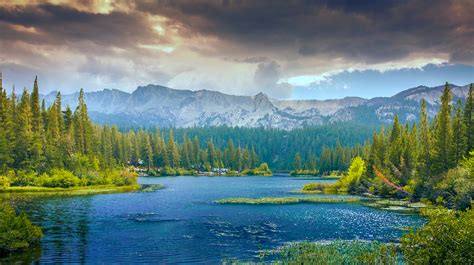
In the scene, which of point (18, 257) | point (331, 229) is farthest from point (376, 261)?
point (18, 257)

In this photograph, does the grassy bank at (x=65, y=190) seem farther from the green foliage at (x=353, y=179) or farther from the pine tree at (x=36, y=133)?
the green foliage at (x=353, y=179)

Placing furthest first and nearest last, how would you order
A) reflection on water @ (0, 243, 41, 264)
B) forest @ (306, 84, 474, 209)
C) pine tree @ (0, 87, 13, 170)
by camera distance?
1. pine tree @ (0, 87, 13, 170)
2. forest @ (306, 84, 474, 209)
3. reflection on water @ (0, 243, 41, 264)

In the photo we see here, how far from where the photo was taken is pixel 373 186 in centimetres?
11381

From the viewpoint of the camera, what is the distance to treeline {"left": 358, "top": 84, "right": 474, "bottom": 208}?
8056 centimetres

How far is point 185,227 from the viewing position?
193 feet

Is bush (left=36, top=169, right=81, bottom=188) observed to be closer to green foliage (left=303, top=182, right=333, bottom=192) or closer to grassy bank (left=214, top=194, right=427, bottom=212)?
grassy bank (left=214, top=194, right=427, bottom=212)

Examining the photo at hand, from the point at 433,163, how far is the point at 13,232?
8689cm

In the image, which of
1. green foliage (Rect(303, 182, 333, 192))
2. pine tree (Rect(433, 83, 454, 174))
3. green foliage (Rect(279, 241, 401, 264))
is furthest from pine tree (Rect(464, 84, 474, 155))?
green foliage (Rect(279, 241, 401, 264))

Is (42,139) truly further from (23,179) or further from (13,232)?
(13,232)

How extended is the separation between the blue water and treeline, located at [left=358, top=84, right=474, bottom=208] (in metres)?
15.3

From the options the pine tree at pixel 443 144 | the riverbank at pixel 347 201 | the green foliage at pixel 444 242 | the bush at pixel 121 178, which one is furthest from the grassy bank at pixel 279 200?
the green foliage at pixel 444 242

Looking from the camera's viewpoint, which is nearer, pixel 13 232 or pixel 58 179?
pixel 13 232

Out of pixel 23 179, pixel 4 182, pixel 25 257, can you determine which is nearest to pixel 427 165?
pixel 25 257

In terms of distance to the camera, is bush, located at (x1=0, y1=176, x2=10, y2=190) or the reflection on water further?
bush, located at (x1=0, y1=176, x2=10, y2=190)
